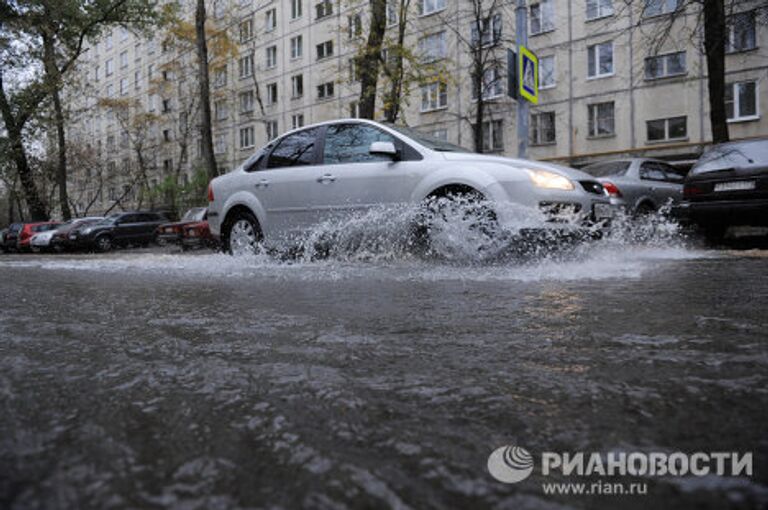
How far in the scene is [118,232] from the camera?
833 inches

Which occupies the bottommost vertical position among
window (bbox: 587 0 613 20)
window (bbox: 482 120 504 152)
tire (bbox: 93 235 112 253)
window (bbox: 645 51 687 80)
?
tire (bbox: 93 235 112 253)

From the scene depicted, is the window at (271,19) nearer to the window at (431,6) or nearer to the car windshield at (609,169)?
the window at (431,6)

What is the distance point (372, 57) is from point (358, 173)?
9.37 metres

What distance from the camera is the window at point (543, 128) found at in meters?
26.7

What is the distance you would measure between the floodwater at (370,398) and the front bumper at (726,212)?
522 cm

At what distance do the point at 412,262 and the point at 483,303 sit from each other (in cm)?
273

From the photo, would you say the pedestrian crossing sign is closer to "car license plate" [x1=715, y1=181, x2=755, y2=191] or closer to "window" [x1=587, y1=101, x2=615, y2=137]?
"car license plate" [x1=715, y1=181, x2=755, y2=191]

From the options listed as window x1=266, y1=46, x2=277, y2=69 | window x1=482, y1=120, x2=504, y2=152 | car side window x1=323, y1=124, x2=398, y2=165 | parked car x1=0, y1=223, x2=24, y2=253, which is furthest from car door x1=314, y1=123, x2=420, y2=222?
window x1=266, y1=46, x2=277, y2=69

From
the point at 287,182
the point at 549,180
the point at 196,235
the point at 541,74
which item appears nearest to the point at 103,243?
the point at 196,235

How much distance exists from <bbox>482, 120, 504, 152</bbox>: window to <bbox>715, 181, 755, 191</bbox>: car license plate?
2081 cm

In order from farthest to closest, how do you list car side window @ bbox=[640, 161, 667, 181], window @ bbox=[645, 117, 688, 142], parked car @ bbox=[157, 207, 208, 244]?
window @ bbox=[645, 117, 688, 142]
parked car @ bbox=[157, 207, 208, 244]
car side window @ bbox=[640, 161, 667, 181]

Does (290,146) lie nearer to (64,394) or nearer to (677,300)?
(677,300)

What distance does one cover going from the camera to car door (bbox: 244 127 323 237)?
663 centimetres

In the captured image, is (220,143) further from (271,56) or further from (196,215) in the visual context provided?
(196,215)
